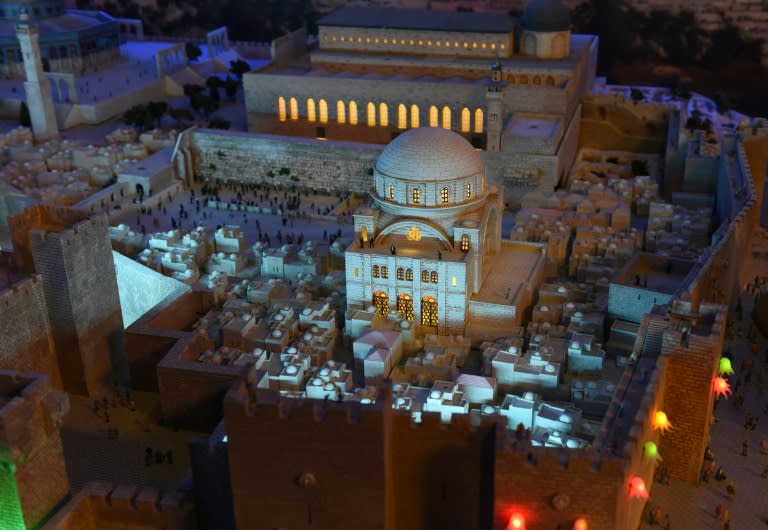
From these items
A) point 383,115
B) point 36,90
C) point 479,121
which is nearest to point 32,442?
point 479,121

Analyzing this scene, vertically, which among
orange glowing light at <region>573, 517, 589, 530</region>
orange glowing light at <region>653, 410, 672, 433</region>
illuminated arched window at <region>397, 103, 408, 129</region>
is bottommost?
illuminated arched window at <region>397, 103, 408, 129</region>

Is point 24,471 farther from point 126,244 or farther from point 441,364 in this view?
point 126,244

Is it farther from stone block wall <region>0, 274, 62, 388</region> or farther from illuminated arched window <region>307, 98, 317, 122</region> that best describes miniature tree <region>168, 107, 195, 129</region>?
stone block wall <region>0, 274, 62, 388</region>

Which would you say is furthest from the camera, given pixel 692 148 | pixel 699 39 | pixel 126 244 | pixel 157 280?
pixel 699 39

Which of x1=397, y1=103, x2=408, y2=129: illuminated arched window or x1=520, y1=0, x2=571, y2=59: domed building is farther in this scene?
x1=520, y1=0, x2=571, y2=59: domed building

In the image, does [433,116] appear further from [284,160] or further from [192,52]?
[192,52]

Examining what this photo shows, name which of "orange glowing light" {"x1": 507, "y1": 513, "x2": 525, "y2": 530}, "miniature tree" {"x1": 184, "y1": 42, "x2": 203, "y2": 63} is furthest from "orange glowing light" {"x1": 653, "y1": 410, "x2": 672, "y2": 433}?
"miniature tree" {"x1": 184, "y1": 42, "x2": 203, "y2": 63}

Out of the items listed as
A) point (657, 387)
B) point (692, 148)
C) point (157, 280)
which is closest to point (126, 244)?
point (157, 280)
